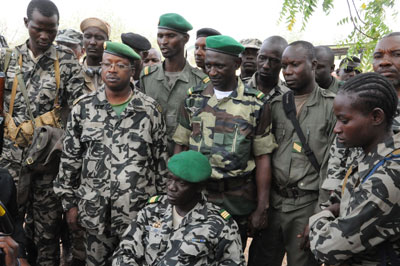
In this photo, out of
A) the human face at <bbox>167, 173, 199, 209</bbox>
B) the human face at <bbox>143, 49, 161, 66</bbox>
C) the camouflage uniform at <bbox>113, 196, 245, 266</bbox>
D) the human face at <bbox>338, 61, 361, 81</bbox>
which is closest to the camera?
the camouflage uniform at <bbox>113, 196, 245, 266</bbox>

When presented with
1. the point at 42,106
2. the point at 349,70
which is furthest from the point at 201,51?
the point at 349,70

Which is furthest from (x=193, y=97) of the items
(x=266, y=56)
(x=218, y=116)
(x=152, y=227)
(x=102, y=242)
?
(x=102, y=242)

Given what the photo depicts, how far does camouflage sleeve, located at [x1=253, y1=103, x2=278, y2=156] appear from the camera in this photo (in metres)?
3.30

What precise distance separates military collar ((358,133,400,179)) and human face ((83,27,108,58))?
338 centimetres

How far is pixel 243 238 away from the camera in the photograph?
352 centimetres

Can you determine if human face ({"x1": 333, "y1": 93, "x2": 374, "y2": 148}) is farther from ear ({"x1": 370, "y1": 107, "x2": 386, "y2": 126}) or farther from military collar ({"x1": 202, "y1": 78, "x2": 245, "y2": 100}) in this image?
military collar ({"x1": 202, "y1": 78, "x2": 245, "y2": 100})

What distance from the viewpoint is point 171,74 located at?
4160 mm

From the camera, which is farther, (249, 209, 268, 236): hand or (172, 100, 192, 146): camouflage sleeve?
(172, 100, 192, 146): camouflage sleeve

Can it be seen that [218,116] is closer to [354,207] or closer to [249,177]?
[249,177]

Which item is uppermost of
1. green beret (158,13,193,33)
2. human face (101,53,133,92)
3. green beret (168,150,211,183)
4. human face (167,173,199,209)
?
green beret (158,13,193,33)

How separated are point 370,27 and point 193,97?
1.49 metres

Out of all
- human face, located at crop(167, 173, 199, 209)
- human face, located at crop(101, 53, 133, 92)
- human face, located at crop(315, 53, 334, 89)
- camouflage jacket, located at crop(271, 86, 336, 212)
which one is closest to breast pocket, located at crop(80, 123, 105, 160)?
human face, located at crop(101, 53, 133, 92)

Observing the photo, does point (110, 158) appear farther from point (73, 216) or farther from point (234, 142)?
point (234, 142)

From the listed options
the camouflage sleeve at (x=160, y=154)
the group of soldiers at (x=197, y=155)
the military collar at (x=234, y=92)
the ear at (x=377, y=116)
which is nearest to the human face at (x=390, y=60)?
the group of soldiers at (x=197, y=155)
